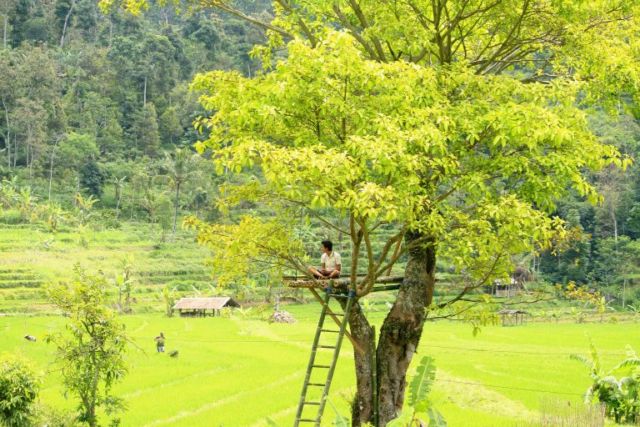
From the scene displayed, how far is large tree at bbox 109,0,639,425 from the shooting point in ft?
19.5

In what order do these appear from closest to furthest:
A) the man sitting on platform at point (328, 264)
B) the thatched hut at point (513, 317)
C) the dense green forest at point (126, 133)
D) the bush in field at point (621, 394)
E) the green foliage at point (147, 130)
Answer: the man sitting on platform at point (328, 264), the bush in field at point (621, 394), the thatched hut at point (513, 317), the dense green forest at point (126, 133), the green foliage at point (147, 130)

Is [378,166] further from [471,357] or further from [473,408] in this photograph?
[471,357]

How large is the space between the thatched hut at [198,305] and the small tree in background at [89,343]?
791 inches

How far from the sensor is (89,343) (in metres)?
9.71

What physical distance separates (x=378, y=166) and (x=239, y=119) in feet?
4.37

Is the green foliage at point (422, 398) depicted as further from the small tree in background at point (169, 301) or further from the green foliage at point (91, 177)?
the green foliage at point (91, 177)

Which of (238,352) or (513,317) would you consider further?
(513,317)

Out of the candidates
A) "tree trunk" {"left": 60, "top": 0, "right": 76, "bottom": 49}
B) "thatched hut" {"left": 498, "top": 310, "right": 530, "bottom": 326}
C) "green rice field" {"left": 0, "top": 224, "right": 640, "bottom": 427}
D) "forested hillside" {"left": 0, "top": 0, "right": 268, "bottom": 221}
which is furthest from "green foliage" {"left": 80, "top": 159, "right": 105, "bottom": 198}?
"thatched hut" {"left": 498, "top": 310, "right": 530, "bottom": 326}

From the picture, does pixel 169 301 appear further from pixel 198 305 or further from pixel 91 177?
pixel 91 177

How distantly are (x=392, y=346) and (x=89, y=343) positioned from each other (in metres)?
4.17

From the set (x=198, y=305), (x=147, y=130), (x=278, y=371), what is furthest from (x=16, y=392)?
(x=147, y=130)

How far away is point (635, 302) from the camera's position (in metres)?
36.4

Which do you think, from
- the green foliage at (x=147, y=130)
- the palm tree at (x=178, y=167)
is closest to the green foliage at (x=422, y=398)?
the palm tree at (x=178, y=167)

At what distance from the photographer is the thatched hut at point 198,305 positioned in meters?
29.9
